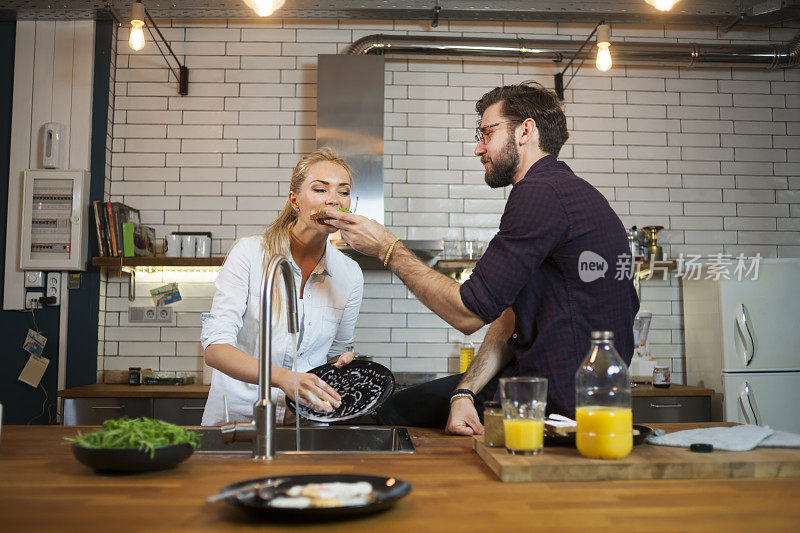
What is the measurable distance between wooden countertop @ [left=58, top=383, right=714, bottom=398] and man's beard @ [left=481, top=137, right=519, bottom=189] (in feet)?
7.41

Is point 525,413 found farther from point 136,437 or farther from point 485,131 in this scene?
point 485,131

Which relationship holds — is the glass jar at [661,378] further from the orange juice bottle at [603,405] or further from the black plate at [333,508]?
the black plate at [333,508]

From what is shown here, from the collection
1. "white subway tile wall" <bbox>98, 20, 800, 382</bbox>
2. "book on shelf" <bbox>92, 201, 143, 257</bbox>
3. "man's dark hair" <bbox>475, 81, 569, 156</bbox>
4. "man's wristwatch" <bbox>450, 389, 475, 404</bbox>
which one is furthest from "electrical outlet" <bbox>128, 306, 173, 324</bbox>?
"man's dark hair" <bbox>475, 81, 569, 156</bbox>

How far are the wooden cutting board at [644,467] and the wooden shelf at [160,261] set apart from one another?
3381mm

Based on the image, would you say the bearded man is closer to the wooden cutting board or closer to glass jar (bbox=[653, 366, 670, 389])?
the wooden cutting board

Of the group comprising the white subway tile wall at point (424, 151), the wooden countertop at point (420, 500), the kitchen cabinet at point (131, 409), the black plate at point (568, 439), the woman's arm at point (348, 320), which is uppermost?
the white subway tile wall at point (424, 151)

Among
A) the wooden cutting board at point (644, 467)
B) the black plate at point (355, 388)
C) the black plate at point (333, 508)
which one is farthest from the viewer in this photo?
the black plate at point (355, 388)

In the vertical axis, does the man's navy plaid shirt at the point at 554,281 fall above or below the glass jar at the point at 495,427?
above

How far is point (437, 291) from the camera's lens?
2.21 meters

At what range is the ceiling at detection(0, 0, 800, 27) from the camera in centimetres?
480

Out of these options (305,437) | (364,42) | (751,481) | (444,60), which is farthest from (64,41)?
(751,481)

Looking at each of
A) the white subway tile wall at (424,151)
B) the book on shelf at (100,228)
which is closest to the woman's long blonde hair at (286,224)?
the white subway tile wall at (424,151)

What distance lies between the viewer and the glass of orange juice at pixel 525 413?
1538mm

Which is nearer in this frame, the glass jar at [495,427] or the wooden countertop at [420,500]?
the wooden countertop at [420,500]
